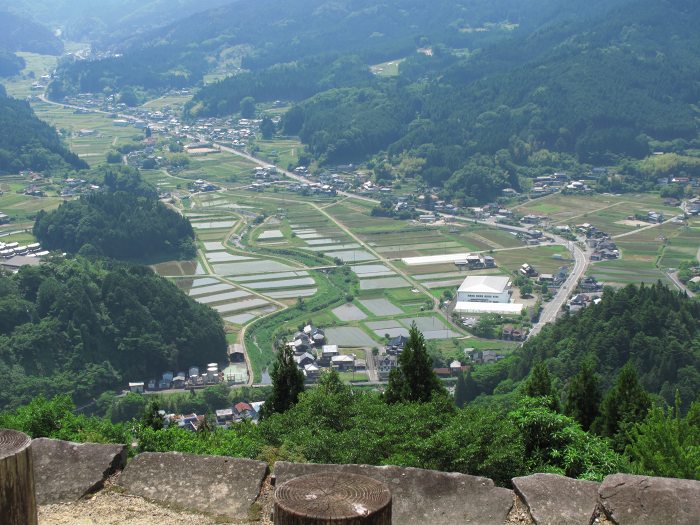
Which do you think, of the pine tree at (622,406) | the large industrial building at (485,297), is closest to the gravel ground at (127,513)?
the pine tree at (622,406)

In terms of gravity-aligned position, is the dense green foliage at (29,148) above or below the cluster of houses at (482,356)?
above

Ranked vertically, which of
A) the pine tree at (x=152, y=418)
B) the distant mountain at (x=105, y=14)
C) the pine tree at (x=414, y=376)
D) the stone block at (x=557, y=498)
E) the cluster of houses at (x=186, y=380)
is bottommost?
the cluster of houses at (x=186, y=380)

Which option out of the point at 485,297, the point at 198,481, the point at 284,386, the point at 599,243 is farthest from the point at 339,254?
the point at 198,481

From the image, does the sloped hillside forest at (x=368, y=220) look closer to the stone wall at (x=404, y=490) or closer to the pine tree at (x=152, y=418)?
the pine tree at (x=152, y=418)

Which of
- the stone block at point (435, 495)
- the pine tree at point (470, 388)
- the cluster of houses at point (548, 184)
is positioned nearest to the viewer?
the stone block at point (435, 495)

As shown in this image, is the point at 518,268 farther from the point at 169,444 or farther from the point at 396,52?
the point at 396,52

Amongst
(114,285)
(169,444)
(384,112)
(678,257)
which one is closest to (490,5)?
(384,112)
